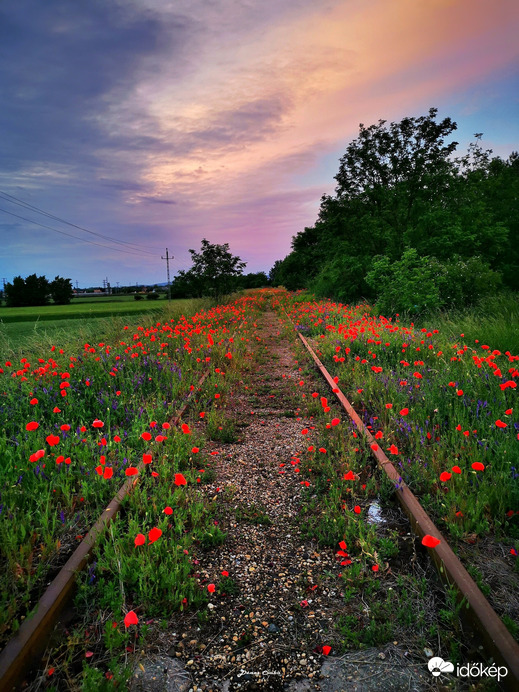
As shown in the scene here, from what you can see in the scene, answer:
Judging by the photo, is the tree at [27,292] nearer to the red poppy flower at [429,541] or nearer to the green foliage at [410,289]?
the green foliage at [410,289]

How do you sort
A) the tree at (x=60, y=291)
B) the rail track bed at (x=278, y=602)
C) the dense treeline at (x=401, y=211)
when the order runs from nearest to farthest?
the rail track bed at (x=278, y=602), the dense treeline at (x=401, y=211), the tree at (x=60, y=291)

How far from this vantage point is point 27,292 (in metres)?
49.1

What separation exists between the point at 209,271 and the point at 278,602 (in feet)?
69.1

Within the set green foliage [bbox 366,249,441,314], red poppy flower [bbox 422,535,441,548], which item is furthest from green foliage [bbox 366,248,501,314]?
red poppy flower [bbox 422,535,441,548]

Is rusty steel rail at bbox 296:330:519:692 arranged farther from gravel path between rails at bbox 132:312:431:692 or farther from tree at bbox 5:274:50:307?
tree at bbox 5:274:50:307

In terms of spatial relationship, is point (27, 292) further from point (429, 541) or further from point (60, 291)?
point (429, 541)

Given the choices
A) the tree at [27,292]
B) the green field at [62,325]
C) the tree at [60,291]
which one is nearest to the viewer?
the green field at [62,325]

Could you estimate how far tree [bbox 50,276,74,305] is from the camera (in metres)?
52.0

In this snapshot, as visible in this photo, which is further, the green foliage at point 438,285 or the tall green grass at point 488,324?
the green foliage at point 438,285

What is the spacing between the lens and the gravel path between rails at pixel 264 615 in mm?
1773

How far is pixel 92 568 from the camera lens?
2.26 metres

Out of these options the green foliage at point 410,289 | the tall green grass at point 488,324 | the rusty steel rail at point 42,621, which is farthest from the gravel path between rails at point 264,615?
the green foliage at point 410,289

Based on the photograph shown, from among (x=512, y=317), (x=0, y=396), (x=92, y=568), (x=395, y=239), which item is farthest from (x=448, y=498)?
(x=395, y=239)

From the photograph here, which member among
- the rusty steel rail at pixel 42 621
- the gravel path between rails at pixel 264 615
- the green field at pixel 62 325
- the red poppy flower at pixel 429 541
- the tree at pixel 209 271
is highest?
the tree at pixel 209 271
